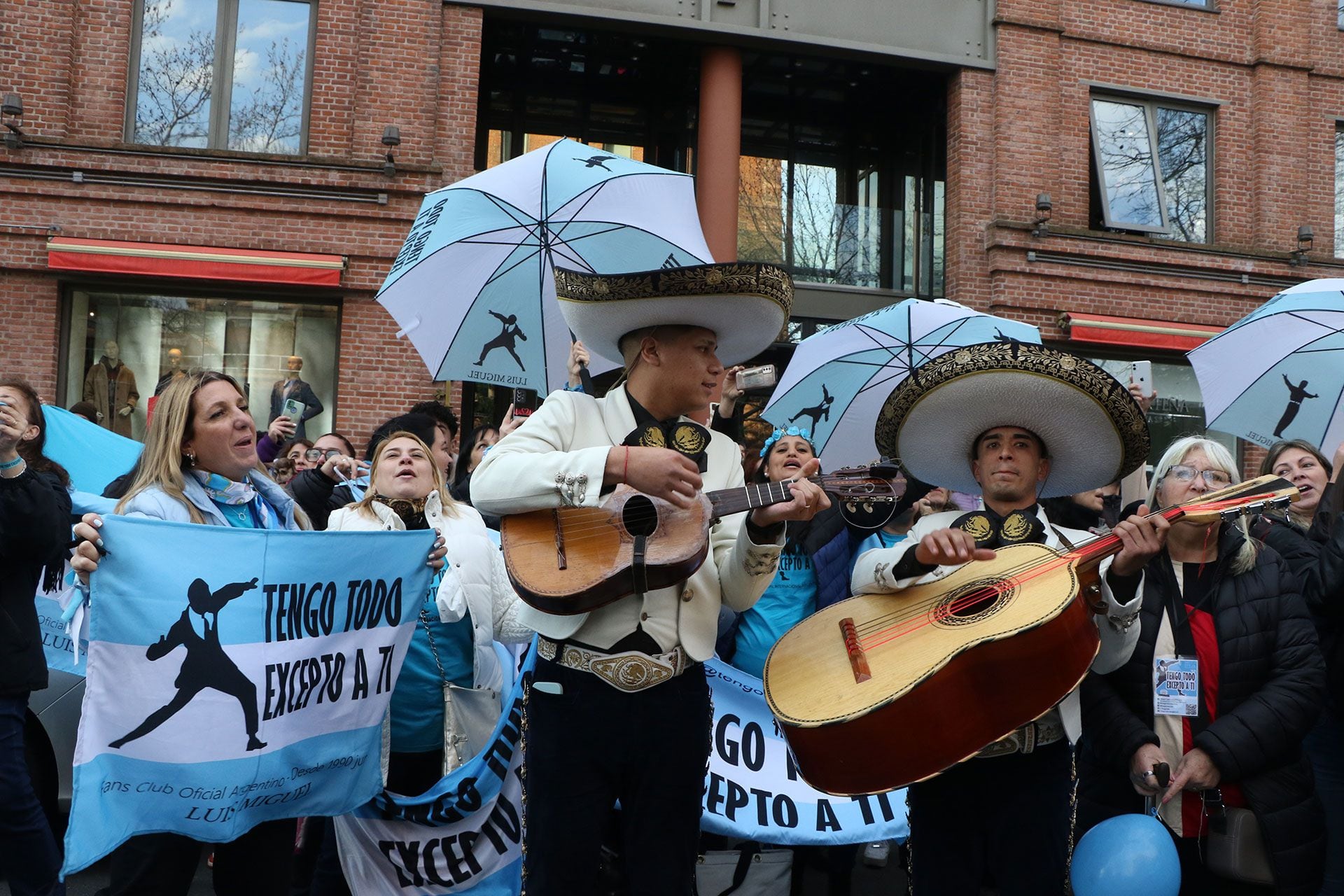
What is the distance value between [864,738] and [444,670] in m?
2.22

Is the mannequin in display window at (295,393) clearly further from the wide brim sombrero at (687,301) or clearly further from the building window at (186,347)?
the wide brim sombrero at (687,301)

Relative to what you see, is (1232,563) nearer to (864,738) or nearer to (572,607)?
(864,738)

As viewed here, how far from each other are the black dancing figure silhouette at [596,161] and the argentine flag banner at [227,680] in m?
2.27

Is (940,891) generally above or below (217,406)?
below

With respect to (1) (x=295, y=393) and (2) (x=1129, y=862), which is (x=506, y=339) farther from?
(1) (x=295, y=393)

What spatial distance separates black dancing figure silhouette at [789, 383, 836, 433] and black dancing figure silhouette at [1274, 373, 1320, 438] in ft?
7.99

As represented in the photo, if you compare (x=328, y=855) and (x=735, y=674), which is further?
(x=735, y=674)

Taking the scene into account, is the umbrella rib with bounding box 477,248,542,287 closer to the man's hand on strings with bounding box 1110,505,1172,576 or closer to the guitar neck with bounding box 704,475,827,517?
the guitar neck with bounding box 704,475,827,517

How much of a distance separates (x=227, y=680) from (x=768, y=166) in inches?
497

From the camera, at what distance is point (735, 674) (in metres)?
5.18

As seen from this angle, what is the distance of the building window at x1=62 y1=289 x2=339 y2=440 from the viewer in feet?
39.8

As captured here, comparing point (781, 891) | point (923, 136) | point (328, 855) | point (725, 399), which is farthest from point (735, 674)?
point (923, 136)

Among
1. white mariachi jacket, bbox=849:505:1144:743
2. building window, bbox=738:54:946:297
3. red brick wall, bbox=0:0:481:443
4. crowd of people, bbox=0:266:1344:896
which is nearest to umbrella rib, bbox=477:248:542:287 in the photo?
crowd of people, bbox=0:266:1344:896

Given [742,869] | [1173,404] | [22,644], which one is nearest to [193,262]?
[22,644]
